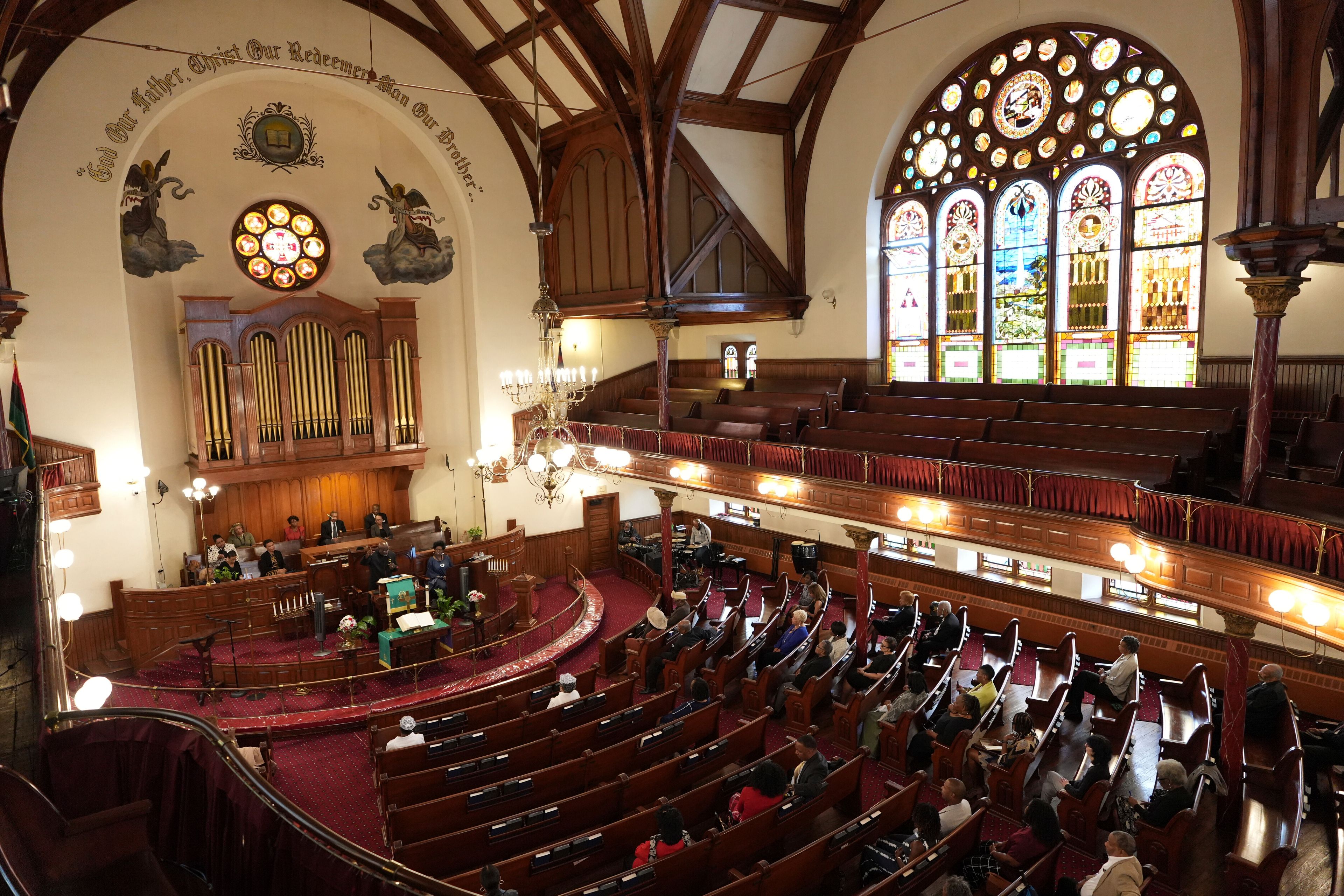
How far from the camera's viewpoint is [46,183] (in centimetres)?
1377

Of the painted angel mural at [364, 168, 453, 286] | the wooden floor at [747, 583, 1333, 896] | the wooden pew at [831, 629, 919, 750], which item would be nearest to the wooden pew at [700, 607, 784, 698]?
the wooden pew at [831, 629, 919, 750]

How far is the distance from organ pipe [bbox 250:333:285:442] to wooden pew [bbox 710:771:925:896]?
1329cm

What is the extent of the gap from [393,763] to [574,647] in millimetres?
6134

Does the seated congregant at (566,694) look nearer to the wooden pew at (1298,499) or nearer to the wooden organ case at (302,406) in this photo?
the wooden pew at (1298,499)

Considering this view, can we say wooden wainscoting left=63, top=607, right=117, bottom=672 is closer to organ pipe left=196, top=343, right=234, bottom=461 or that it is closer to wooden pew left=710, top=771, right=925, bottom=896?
organ pipe left=196, top=343, right=234, bottom=461

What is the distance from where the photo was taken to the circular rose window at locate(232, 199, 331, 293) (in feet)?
55.0

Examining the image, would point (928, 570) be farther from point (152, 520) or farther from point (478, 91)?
point (152, 520)

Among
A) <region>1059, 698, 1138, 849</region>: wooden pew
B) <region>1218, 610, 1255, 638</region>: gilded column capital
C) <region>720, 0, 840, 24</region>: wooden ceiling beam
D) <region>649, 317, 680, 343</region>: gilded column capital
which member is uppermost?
<region>720, 0, 840, 24</region>: wooden ceiling beam

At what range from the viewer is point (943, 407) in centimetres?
1384

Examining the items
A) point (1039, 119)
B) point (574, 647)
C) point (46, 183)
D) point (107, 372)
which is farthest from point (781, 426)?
point (46, 183)

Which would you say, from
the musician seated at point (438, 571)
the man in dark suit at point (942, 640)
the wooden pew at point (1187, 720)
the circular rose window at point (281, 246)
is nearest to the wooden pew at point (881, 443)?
the man in dark suit at point (942, 640)

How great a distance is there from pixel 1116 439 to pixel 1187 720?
143 inches

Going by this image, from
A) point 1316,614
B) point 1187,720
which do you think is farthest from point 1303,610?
point 1187,720

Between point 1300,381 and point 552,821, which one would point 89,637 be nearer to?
point 552,821
